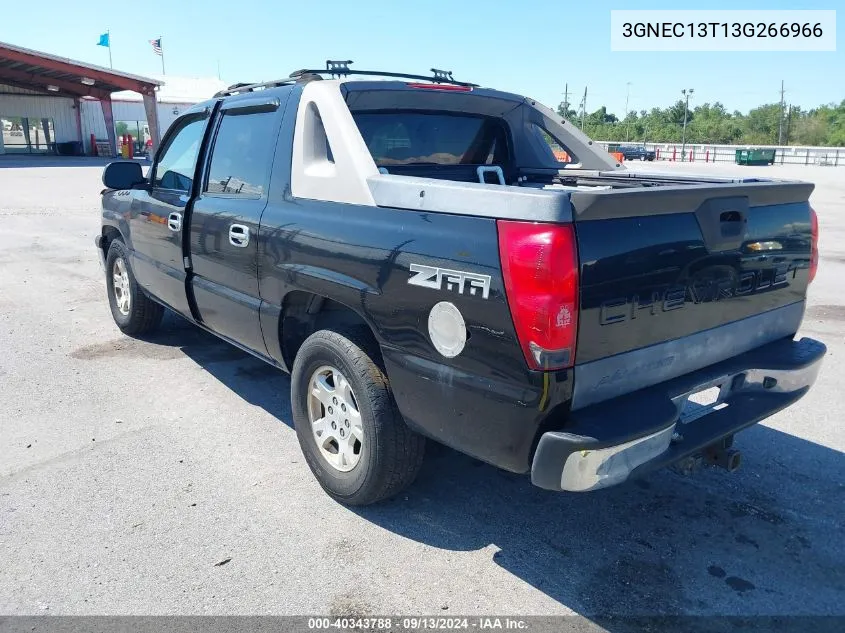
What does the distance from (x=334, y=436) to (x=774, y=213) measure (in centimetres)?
228

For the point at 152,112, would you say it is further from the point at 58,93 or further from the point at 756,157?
the point at 756,157

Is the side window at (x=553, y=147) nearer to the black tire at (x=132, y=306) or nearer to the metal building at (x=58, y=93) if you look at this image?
the black tire at (x=132, y=306)

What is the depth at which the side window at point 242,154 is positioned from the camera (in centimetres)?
374

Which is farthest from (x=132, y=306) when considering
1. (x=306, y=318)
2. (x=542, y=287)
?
(x=542, y=287)

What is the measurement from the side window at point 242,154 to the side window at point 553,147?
1825 millimetres

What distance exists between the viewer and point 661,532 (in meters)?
3.12

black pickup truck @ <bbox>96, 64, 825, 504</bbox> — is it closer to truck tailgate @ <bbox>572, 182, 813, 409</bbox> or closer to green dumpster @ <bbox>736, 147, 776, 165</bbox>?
truck tailgate @ <bbox>572, 182, 813, 409</bbox>

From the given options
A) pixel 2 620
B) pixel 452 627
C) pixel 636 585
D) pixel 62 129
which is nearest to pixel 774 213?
pixel 636 585

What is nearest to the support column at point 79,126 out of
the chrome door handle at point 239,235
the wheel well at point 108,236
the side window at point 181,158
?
the wheel well at point 108,236

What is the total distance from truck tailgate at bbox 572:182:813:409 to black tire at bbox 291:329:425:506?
0.91 meters

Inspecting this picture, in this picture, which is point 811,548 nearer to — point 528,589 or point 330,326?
point 528,589

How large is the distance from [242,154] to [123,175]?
1815 millimetres

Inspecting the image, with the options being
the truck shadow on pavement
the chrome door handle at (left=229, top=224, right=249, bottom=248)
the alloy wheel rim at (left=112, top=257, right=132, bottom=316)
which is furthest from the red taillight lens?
the alloy wheel rim at (left=112, top=257, right=132, bottom=316)

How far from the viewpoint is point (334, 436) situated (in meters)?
3.33
